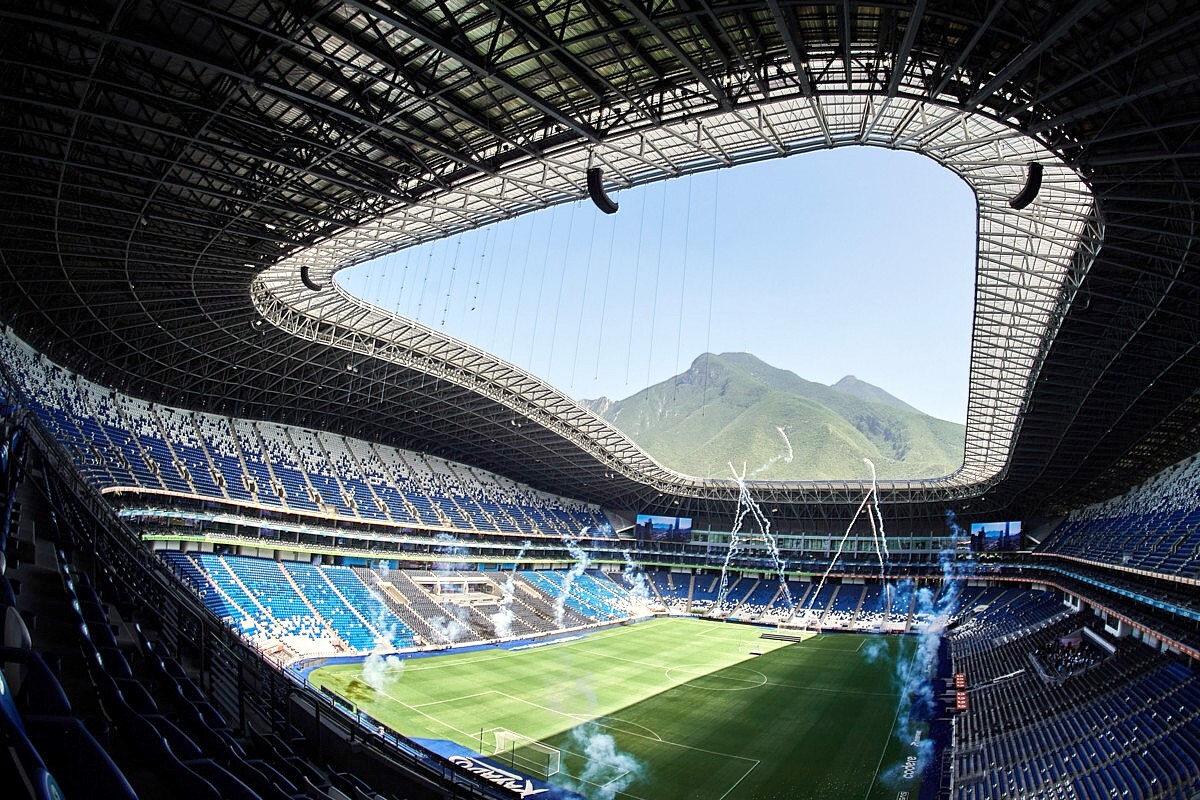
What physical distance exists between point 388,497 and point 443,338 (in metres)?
21.0

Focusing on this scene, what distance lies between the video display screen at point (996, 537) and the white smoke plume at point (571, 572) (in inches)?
1626

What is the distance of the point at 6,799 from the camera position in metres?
2.98

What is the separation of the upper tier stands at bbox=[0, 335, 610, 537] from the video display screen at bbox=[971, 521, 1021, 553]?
43.1 meters

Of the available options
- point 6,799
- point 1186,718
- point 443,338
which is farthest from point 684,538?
point 6,799

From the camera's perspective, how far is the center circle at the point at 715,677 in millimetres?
45219

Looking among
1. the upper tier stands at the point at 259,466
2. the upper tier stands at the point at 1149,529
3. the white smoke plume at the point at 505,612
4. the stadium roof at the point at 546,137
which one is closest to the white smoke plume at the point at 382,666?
the white smoke plume at the point at 505,612

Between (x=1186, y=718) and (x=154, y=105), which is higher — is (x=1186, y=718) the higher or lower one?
the lower one

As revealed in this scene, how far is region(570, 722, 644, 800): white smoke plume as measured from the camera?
27.1 m

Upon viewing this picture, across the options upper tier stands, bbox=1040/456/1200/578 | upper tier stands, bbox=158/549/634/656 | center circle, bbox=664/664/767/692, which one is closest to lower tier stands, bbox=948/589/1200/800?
upper tier stands, bbox=1040/456/1200/578

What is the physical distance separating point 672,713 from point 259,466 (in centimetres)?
3690

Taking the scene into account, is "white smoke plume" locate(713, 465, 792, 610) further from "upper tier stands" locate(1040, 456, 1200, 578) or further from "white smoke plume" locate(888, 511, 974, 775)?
"upper tier stands" locate(1040, 456, 1200, 578)

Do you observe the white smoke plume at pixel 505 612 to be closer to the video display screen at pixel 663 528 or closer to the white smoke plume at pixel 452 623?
the white smoke plume at pixel 452 623

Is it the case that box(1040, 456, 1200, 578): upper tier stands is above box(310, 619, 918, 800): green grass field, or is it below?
above

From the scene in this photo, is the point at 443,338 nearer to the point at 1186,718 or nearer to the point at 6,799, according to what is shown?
the point at 1186,718
